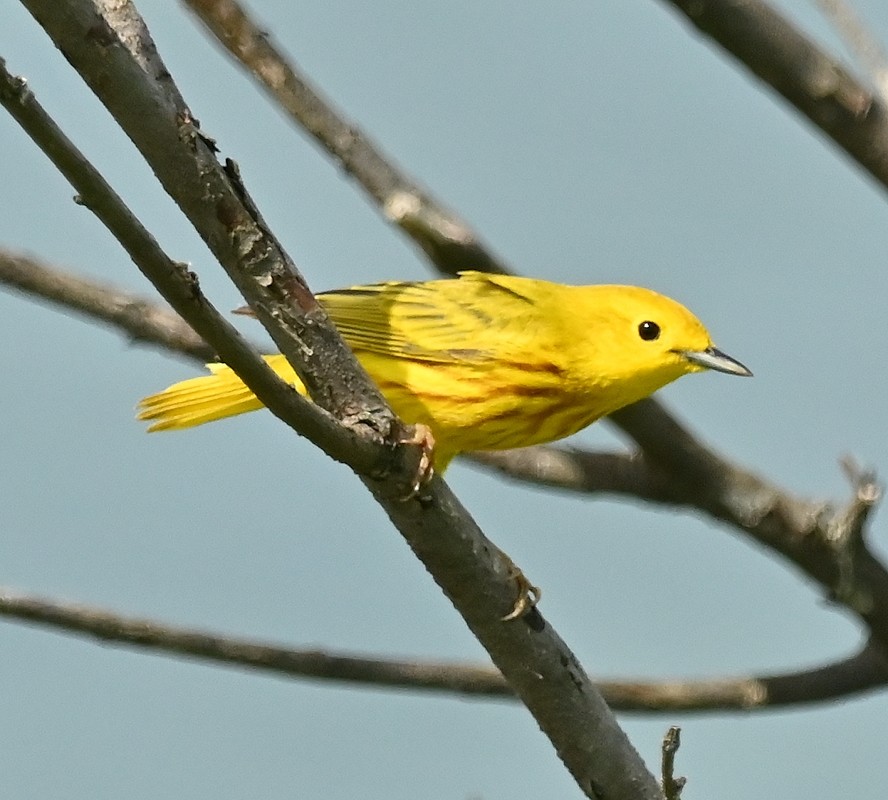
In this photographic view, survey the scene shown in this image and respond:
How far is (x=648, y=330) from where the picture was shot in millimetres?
4238

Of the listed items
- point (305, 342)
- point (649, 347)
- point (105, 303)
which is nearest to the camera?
point (305, 342)

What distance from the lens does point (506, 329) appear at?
4.23m

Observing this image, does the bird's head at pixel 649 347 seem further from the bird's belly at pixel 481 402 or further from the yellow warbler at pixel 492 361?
the bird's belly at pixel 481 402

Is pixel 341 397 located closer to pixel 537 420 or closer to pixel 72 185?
pixel 72 185

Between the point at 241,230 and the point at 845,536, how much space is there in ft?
8.12

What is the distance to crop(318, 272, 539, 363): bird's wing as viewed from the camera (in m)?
4.09

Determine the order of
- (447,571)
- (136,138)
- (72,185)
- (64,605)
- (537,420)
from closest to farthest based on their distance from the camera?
(72,185) → (136,138) → (447,571) → (64,605) → (537,420)

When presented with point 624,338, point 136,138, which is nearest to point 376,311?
point 624,338

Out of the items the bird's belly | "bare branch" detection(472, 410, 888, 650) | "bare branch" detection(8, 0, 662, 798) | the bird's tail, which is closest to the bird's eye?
the bird's belly

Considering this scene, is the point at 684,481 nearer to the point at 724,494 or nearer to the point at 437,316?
the point at 724,494

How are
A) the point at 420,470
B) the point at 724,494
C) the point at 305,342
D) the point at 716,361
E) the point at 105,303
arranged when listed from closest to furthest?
the point at 305,342 → the point at 420,470 → the point at 716,361 → the point at 105,303 → the point at 724,494

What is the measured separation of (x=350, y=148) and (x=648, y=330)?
3.45ft

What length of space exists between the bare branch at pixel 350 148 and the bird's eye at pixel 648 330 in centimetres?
54

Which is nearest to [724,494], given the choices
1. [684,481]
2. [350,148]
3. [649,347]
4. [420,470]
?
[684,481]
